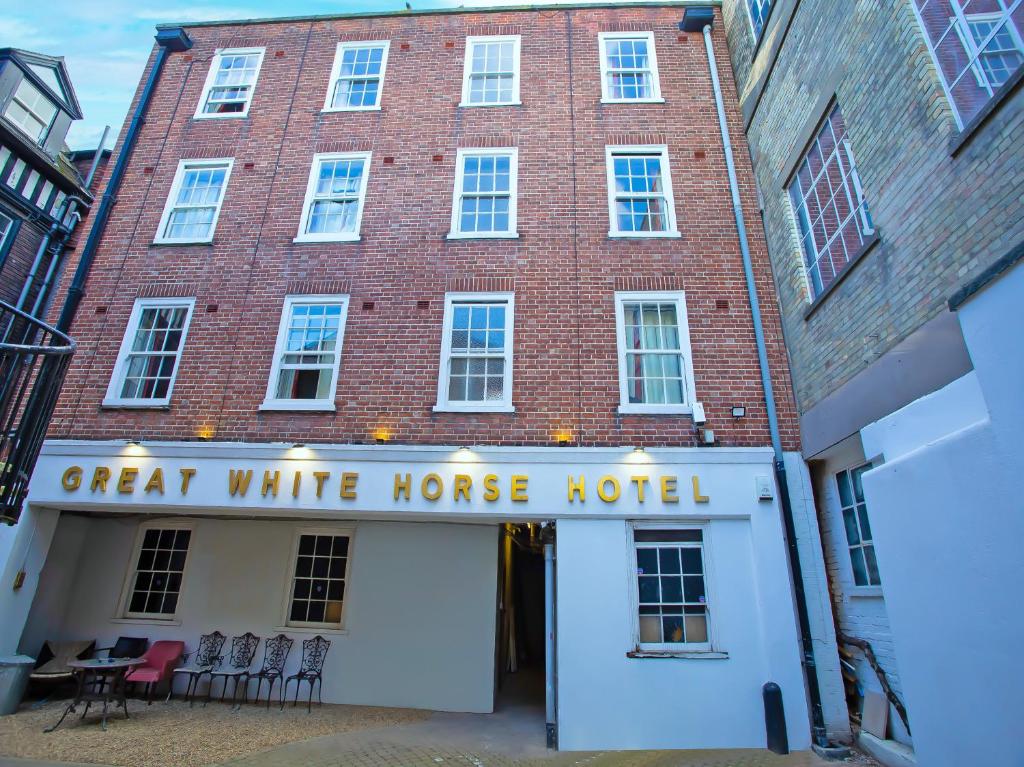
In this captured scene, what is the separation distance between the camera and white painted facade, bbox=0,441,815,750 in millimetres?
7191

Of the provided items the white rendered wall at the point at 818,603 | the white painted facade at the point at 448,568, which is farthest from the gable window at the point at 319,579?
the white rendered wall at the point at 818,603

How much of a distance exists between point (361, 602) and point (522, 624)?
5.71 meters

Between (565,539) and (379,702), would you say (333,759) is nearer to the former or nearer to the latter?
(379,702)

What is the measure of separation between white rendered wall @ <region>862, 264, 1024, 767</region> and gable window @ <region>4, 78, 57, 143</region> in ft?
68.7

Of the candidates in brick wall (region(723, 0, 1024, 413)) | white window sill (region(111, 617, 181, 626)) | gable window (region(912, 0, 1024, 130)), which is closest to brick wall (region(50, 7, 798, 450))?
brick wall (region(723, 0, 1024, 413))

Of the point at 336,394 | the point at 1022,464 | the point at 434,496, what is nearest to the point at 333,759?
the point at 434,496

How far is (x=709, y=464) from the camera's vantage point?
8086 millimetres

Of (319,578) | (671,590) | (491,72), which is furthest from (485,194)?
(319,578)

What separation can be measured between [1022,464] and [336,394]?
27.8 ft

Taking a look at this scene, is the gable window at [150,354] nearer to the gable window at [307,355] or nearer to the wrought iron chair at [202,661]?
the gable window at [307,355]

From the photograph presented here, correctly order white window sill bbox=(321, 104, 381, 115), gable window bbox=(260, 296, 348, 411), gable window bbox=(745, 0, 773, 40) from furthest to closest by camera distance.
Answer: white window sill bbox=(321, 104, 381, 115) < gable window bbox=(745, 0, 773, 40) < gable window bbox=(260, 296, 348, 411)

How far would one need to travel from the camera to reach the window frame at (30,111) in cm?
1442

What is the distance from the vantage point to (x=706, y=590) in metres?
7.73

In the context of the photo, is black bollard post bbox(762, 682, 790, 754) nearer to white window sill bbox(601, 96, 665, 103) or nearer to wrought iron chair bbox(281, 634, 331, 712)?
wrought iron chair bbox(281, 634, 331, 712)
